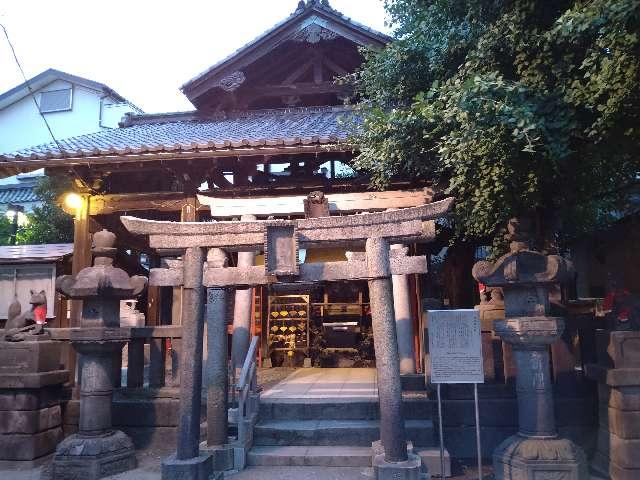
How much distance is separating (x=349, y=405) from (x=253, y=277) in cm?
284

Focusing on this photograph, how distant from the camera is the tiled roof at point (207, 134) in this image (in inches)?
327

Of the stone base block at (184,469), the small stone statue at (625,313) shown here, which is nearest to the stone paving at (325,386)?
the stone base block at (184,469)

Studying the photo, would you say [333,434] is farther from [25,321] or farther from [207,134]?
[207,134]

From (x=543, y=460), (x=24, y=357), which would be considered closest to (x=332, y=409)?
(x=543, y=460)

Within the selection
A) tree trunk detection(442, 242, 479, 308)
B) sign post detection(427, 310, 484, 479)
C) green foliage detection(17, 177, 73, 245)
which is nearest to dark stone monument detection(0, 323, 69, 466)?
sign post detection(427, 310, 484, 479)

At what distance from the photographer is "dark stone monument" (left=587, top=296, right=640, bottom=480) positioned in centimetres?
555

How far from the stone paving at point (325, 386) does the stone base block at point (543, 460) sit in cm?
233

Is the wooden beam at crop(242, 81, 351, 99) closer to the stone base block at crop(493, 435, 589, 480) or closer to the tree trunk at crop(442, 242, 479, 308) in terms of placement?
the tree trunk at crop(442, 242, 479, 308)

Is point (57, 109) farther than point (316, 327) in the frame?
Yes

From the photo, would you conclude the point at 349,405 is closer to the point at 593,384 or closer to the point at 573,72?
the point at 593,384

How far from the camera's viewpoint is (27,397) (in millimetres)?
6938

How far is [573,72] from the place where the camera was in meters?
5.73

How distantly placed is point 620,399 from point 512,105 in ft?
12.6

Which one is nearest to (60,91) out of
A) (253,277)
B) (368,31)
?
(368,31)
